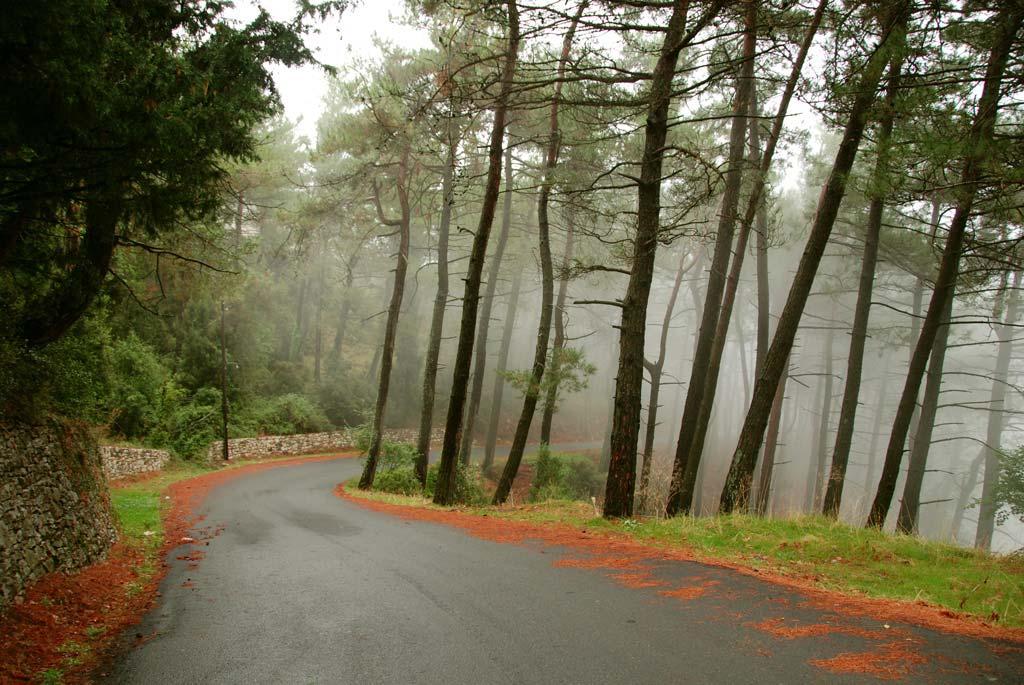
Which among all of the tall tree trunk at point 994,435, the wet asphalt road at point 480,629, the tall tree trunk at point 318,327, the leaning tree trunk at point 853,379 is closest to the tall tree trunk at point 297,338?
the tall tree trunk at point 318,327

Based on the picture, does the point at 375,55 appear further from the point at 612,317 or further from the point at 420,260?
the point at 612,317

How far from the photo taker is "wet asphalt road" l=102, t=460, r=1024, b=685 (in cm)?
397

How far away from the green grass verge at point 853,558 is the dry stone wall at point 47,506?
675 centimetres

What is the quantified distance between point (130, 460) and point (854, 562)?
65.0 feet

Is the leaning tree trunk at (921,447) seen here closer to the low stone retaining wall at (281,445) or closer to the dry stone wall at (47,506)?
the dry stone wall at (47,506)

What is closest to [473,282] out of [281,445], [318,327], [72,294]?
[72,294]

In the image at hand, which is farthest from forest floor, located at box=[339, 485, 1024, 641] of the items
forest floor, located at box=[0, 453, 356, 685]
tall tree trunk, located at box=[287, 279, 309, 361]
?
tall tree trunk, located at box=[287, 279, 309, 361]

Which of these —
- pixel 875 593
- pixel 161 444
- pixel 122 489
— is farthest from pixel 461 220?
pixel 875 593

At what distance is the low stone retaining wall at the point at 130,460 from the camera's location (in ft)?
57.2

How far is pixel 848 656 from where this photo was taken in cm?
400

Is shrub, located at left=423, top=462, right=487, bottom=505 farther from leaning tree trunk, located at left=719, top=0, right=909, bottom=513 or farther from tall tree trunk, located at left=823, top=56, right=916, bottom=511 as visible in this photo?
tall tree trunk, located at left=823, top=56, right=916, bottom=511

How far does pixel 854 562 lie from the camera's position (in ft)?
23.1

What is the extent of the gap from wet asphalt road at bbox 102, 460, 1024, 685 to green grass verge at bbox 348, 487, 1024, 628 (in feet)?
3.73

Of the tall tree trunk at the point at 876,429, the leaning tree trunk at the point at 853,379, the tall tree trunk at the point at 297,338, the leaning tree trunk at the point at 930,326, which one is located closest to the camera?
the leaning tree trunk at the point at 930,326
